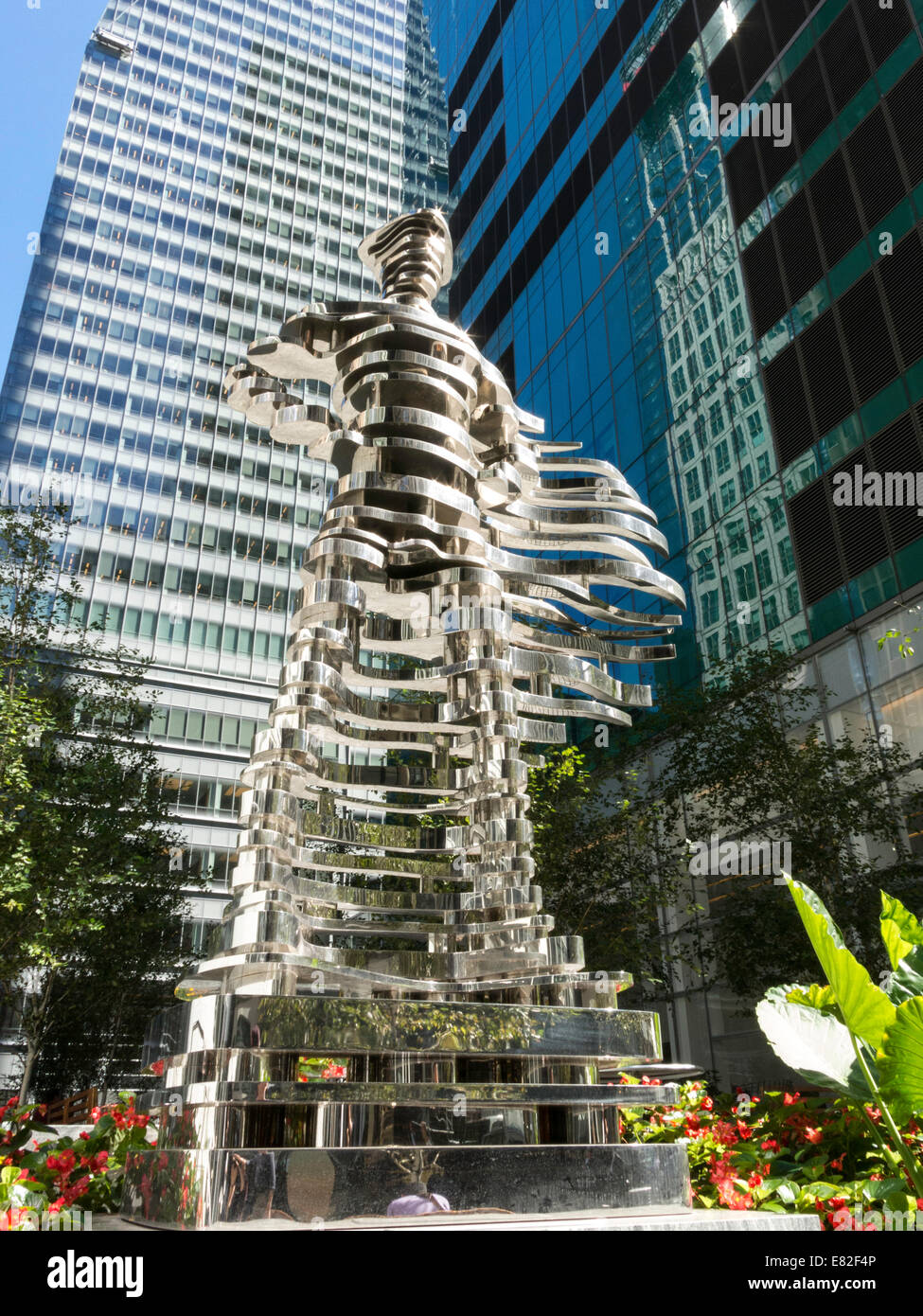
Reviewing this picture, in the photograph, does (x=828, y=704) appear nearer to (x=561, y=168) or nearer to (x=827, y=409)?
(x=827, y=409)

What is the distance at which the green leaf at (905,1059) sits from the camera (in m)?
3.52

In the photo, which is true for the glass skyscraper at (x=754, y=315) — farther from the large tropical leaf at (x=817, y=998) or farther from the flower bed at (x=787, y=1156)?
the large tropical leaf at (x=817, y=998)

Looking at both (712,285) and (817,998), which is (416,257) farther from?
(712,285)

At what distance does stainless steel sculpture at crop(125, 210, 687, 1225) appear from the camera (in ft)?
10.2

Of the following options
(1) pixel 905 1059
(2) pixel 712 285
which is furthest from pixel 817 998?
(2) pixel 712 285

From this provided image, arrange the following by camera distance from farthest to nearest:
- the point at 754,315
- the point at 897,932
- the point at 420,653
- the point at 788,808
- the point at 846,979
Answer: the point at 754,315, the point at 788,808, the point at 420,653, the point at 897,932, the point at 846,979

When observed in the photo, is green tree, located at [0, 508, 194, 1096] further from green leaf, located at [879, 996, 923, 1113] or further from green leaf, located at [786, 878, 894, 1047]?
green leaf, located at [879, 996, 923, 1113]

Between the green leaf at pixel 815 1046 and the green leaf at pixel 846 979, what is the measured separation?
102 mm

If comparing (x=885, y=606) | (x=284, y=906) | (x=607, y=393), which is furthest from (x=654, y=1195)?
(x=607, y=393)

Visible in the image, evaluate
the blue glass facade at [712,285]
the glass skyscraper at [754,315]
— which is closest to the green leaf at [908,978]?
the glass skyscraper at [754,315]

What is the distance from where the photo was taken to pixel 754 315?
25172 mm

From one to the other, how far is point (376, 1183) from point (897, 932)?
305 centimetres

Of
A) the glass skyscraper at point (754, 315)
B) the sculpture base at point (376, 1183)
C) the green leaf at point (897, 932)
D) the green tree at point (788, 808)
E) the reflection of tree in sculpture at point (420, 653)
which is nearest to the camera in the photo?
the sculpture base at point (376, 1183)

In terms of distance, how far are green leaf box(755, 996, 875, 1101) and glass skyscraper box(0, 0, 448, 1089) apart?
40.3 meters
